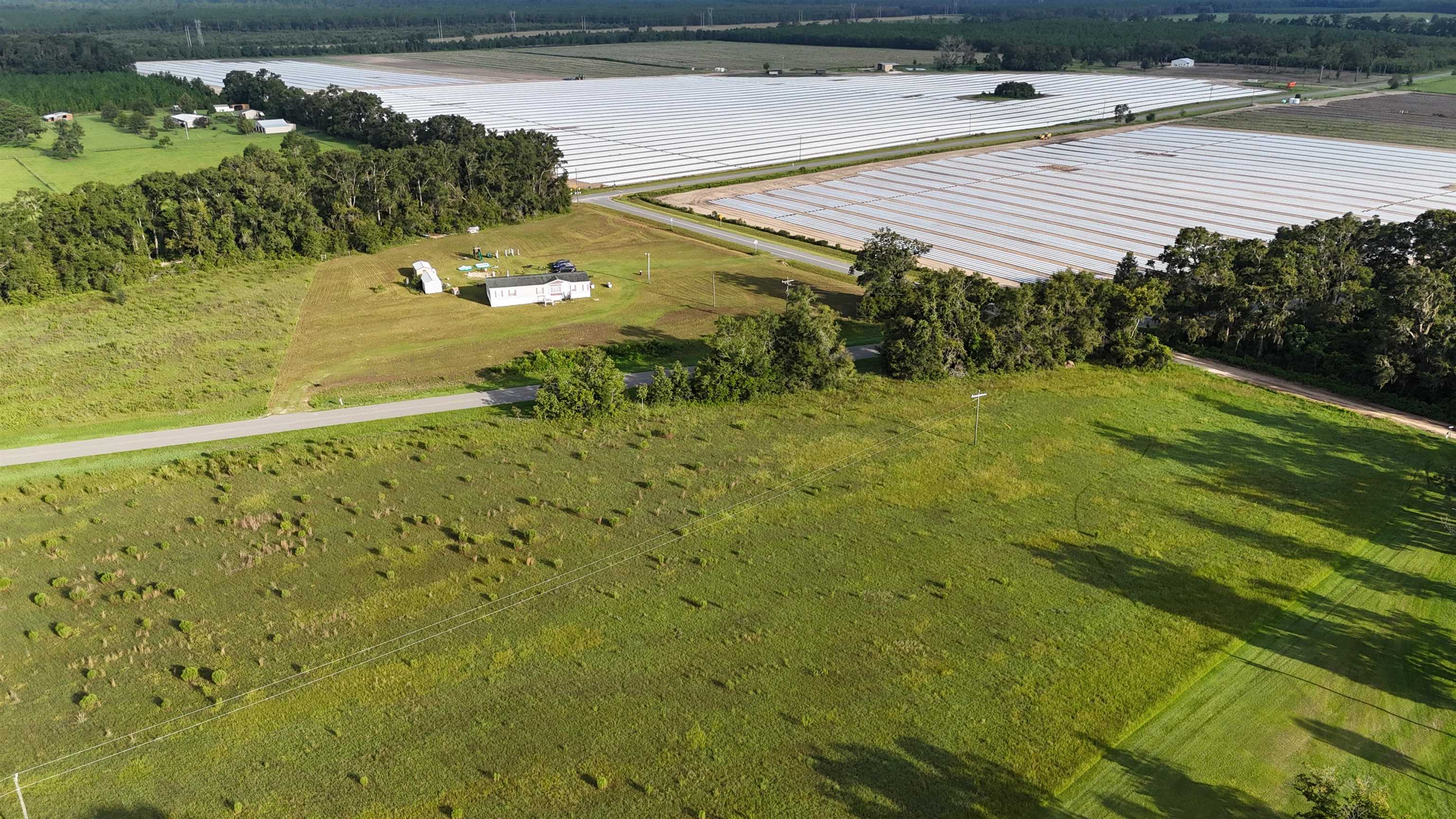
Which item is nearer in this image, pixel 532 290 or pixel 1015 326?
pixel 1015 326

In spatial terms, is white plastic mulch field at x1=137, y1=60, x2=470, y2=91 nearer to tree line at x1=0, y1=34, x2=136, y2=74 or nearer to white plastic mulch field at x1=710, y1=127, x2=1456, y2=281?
tree line at x1=0, y1=34, x2=136, y2=74

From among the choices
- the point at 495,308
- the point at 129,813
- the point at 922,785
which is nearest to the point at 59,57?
the point at 495,308

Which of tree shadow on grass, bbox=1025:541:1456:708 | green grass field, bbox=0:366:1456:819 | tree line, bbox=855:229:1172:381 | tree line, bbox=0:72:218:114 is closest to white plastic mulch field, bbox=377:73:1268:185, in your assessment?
tree line, bbox=0:72:218:114

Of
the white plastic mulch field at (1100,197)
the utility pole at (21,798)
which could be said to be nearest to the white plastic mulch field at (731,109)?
the white plastic mulch field at (1100,197)

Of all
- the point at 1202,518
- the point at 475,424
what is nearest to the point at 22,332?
the point at 475,424

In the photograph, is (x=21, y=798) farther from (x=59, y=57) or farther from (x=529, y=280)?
(x=59, y=57)
